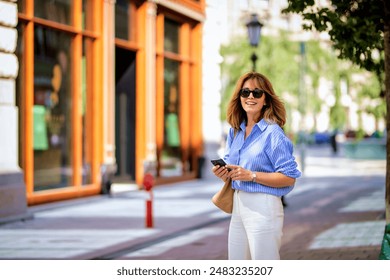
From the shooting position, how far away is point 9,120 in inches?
463

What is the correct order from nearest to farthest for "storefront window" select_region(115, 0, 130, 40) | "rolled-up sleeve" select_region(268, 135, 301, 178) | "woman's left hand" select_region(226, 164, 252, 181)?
"woman's left hand" select_region(226, 164, 252, 181) < "rolled-up sleeve" select_region(268, 135, 301, 178) < "storefront window" select_region(115, 0, 130, 40)

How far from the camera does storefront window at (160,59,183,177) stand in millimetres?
18906

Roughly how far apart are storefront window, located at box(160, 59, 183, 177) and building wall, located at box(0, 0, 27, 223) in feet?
23.4

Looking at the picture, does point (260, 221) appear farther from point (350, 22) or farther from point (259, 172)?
point (350, 22)

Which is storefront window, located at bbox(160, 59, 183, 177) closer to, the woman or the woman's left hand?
the woman

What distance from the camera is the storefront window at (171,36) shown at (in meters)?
18.8

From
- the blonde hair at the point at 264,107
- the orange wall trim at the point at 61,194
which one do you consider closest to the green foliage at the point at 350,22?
the blonde hair at the point at 264,107

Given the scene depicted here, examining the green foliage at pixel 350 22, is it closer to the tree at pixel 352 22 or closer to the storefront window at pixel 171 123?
the tree at pixel 352 22

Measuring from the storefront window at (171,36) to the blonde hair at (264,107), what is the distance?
48.2ft

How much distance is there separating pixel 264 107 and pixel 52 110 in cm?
1027

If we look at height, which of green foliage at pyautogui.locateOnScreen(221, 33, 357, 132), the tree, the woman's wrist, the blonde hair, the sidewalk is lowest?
the sidewalk

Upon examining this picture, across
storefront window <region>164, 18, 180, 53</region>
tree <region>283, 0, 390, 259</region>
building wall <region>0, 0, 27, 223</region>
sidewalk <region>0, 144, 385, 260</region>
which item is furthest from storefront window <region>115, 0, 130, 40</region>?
tree <region>283, 0, 390, 259</region>

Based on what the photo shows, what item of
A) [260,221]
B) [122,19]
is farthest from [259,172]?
[122,19]
